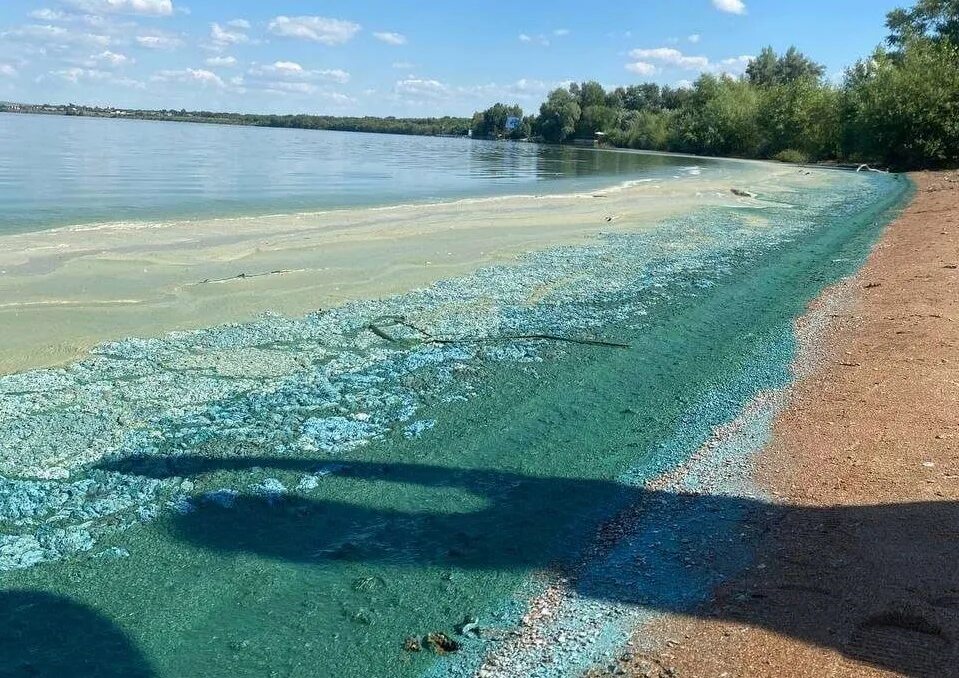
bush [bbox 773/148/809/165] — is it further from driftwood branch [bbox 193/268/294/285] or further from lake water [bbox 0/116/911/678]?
driftwood branch [bbox 193/268/294/285]

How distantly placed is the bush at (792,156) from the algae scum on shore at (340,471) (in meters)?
60.3

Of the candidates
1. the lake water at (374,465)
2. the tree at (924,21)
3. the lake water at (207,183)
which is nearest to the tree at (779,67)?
the tree at (924,21)

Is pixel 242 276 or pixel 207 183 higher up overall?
pixel 207 183

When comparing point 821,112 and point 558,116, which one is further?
point 558,116

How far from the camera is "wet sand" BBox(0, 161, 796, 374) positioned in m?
9.32

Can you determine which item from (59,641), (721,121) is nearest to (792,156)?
(721,121)

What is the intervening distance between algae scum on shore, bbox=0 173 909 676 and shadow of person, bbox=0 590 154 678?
12 mm

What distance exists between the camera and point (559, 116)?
398 ft

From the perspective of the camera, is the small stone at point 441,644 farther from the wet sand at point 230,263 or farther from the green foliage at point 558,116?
the green foliage at point 558,116

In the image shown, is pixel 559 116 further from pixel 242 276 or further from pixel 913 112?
pixel 242 276

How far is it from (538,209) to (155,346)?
16606mm

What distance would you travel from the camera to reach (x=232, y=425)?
628 centimetres

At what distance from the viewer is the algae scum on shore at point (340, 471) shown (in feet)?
12.9

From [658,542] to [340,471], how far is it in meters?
2.31
